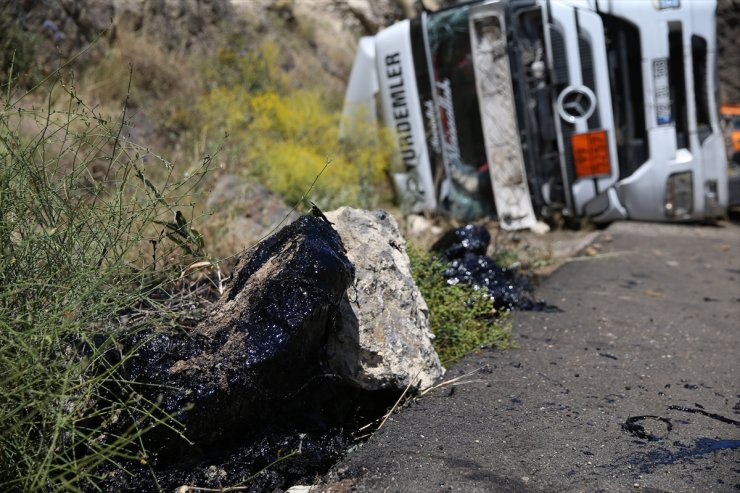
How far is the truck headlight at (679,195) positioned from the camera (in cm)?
Answer: 682

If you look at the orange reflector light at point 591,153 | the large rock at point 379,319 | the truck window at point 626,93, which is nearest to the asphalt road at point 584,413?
the large rock at point 379,319

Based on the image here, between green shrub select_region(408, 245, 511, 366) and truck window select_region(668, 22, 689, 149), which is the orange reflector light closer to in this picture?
truck window select_region(668, 22, 689, 149)

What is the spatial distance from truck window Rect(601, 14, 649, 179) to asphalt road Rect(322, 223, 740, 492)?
240 cm

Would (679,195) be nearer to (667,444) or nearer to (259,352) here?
(667,444)

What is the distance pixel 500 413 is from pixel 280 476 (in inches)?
34.4

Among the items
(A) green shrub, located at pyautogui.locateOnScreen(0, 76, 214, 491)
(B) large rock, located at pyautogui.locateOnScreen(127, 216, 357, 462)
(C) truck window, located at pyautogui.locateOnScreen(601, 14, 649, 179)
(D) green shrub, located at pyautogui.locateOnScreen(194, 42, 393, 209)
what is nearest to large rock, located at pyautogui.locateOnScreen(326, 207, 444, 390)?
(B) large rock, located at pyautogui.locateOnScreen(127, 216, 357, 462)

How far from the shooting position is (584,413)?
113 inches

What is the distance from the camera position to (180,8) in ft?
30.2

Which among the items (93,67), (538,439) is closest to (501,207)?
(93,67)

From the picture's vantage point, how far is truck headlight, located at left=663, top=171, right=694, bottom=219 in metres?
6.82

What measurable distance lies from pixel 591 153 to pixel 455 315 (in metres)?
3.56

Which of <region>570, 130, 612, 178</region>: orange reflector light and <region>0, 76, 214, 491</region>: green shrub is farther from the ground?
<region>0, 76, 214, 491</region>: green shrub

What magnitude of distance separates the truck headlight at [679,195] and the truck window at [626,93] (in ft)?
1.12

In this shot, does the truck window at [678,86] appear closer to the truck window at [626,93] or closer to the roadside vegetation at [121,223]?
the truck window at [626,93]
